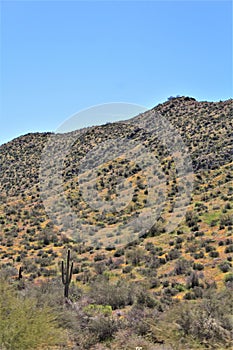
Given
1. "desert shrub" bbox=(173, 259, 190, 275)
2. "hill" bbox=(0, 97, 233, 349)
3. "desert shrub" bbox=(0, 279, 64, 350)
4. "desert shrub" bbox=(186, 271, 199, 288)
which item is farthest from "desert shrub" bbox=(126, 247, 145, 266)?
"desert shrub" bbox=(0, 279, 64, 350)

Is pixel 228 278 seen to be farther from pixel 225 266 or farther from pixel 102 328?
pixel 102 328

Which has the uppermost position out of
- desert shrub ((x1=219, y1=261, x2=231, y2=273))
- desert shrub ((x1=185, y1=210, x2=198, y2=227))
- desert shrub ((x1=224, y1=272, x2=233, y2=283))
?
desert shrub ((x1=185, y1=210, x2=198, y2=227))

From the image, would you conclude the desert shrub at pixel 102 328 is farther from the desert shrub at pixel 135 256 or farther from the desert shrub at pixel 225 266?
the desert shrub at pixel 135 256

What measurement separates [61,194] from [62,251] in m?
21.9

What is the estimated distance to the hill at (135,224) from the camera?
18844mm

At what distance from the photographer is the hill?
742 inches

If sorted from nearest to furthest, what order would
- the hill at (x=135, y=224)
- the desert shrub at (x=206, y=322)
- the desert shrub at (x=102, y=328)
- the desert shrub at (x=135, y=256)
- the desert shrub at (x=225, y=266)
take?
1. the desert shrub at (x=206, y=322)
2. the desert shrub at (x=102, y=328)
3. the hill at (x=135, y=224)
4. the desert shrub at (x=225, y=266)
5. the desert shrub at (x=135, y=256)

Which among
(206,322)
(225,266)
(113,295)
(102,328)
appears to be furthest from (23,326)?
(225,266)

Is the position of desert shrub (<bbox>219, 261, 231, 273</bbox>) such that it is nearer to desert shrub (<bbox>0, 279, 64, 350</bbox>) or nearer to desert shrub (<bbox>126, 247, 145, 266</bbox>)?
desert shrub (<bbox>126, 247, 145, 266</bbox>)

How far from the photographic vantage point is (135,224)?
36062 millimetres

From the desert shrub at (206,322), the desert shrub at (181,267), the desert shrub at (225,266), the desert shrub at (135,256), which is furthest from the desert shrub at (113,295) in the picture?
the desert shrub at (135,256)

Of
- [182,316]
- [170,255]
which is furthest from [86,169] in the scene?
[182,316]

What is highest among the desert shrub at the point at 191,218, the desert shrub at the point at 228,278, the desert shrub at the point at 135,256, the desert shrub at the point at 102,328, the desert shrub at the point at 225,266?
the desert shrub at the point at 191,218

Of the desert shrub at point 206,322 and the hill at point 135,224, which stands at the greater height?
the hill at point 135,224
